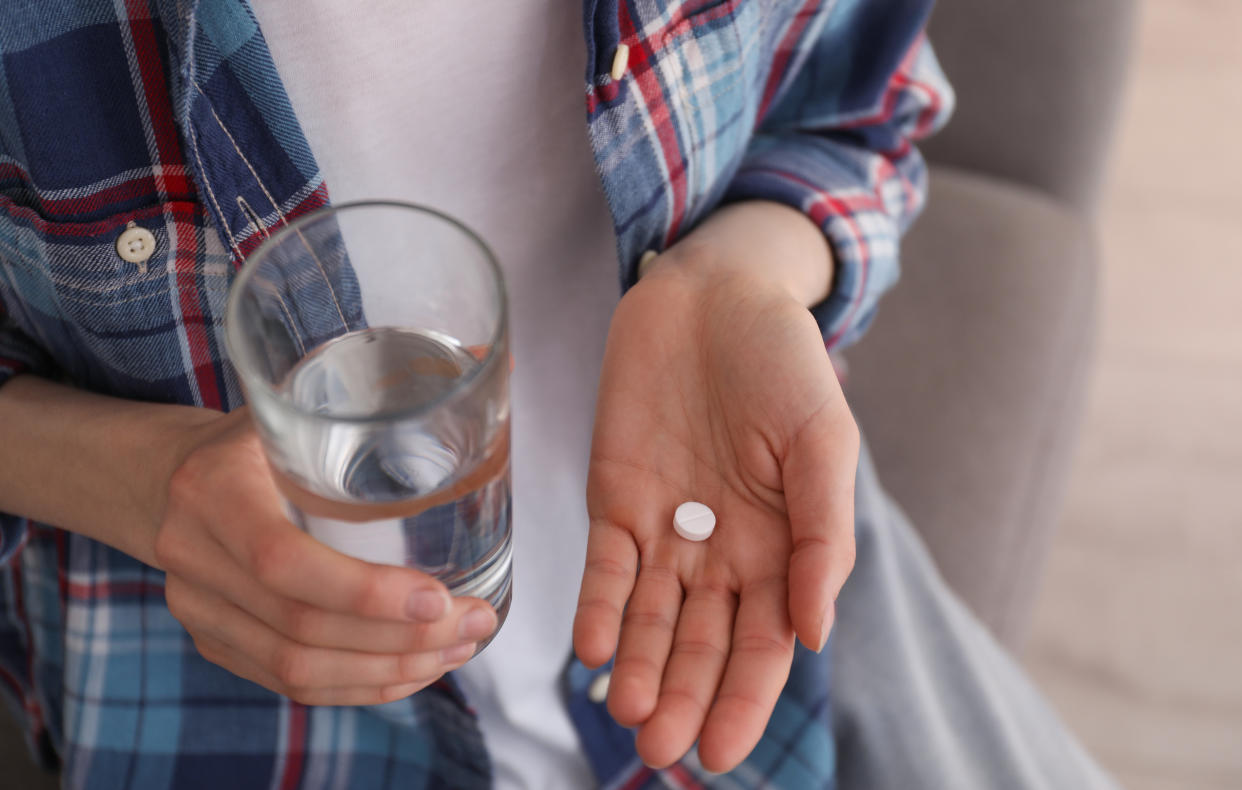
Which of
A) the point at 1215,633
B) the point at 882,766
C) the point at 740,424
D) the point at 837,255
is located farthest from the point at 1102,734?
the point at 740,424

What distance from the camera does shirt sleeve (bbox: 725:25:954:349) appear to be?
0.81 meters

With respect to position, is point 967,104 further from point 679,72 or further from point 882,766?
point 882,766

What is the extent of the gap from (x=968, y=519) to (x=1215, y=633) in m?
0.85

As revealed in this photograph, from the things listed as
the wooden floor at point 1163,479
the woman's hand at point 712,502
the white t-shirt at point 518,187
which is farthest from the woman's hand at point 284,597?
the wooden floor at point 1163,479

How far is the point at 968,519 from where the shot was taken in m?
1.07

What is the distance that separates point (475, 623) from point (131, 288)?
32cm

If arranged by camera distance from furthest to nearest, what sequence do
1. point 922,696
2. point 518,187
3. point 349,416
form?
point 922,696 → point 518,187 → point 349,416

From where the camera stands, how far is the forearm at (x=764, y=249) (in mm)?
714

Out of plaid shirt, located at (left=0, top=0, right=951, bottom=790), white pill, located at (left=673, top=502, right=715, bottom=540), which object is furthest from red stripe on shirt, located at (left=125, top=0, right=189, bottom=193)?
white pill, located at (left=673, top=502, right=715, bottom=540)

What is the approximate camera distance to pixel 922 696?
2.80 feet

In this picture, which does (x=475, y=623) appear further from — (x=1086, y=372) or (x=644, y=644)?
(x=1086, y=372)

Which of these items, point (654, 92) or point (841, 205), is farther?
point (841, 205)

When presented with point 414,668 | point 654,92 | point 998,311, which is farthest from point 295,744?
point 998,311

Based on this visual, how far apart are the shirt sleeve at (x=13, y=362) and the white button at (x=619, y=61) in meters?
0.46
